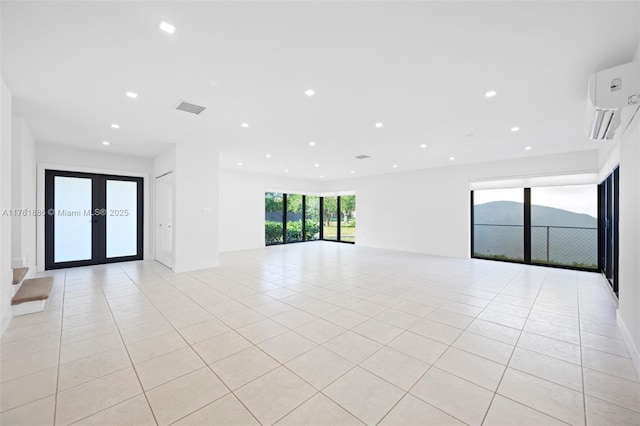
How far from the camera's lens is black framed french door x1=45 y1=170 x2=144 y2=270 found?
19.1 feet

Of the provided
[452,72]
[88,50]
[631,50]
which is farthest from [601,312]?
[88,50]

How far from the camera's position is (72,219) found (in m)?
6.03

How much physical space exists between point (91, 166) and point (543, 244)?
1152 cm

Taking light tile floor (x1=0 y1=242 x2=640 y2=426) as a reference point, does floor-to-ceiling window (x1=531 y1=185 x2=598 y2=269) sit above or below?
above

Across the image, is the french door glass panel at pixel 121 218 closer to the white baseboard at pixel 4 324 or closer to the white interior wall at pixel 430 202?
the white baseboard at pixel 4 324

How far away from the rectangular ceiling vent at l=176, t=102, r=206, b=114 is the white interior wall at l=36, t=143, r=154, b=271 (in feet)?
12.9

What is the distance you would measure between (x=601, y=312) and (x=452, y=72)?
12.4ft

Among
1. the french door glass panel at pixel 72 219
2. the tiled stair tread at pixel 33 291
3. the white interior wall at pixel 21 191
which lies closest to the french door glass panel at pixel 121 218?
the french door glass panel at pixel 72 219

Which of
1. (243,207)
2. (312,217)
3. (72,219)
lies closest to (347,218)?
(312,217)

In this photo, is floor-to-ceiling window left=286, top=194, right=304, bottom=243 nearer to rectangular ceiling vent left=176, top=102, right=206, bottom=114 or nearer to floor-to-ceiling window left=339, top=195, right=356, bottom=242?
floor-to-ceiling window left=339, top=195, right=356, bottom=242

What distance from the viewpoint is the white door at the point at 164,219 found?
6.13 meters

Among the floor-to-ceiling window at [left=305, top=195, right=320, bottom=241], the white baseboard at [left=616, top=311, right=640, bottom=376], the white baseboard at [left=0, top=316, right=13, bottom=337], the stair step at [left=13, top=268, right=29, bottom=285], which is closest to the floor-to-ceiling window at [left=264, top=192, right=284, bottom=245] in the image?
the floor-to-ceiling window at [left=305, top=195, right=320, bottom=241]

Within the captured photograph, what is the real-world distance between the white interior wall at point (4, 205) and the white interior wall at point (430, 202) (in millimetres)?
8868

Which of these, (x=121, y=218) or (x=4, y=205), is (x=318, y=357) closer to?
(x=4, y=205)
